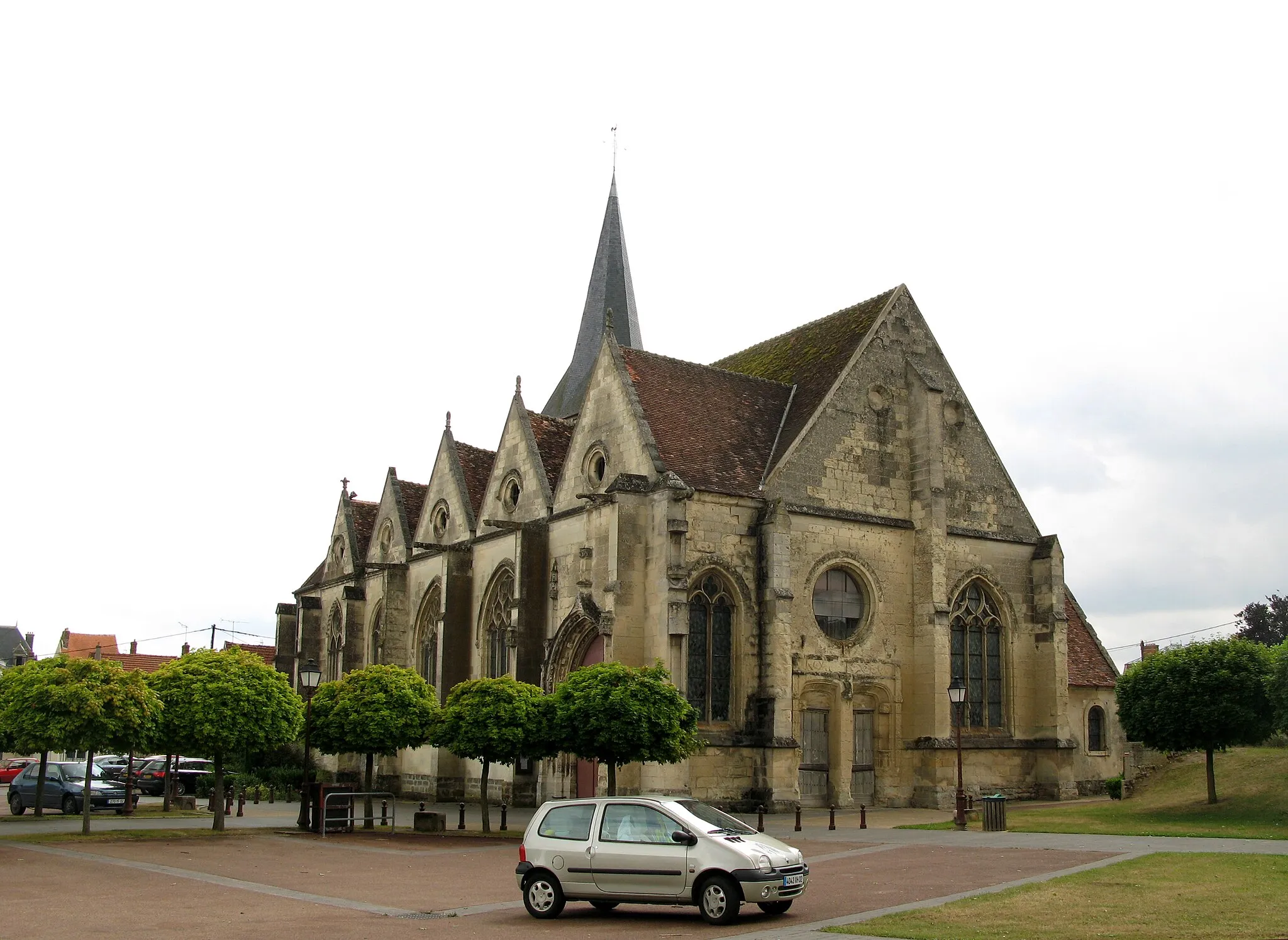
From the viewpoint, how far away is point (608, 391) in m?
33.0

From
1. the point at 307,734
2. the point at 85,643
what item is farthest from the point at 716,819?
the point at 85,643

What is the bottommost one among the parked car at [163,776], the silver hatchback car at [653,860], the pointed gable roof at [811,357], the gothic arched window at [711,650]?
the parked car at [163,776]

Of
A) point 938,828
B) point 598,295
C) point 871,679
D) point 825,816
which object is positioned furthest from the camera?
point 598,295

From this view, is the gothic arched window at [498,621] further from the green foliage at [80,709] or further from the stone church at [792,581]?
the green foliage at [80,709]

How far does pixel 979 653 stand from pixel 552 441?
1410 cm

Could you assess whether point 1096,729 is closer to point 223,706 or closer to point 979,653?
point 979,653

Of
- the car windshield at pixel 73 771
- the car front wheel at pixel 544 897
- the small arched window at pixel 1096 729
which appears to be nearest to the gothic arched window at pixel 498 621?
the car windshield at pixel 73 771

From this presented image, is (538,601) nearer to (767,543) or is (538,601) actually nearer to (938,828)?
(767,543)

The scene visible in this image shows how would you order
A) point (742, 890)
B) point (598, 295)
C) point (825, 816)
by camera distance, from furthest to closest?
1. point (598, 295)
2. point (825, 816)
3. point (742, 890)

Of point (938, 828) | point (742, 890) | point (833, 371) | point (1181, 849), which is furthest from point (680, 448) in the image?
point (742, 890)

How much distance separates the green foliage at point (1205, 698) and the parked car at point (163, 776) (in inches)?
1199

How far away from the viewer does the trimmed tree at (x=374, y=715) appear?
28.3 meters

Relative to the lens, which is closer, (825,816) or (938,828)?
(938,828)

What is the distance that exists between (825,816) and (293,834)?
1253 centimetres
